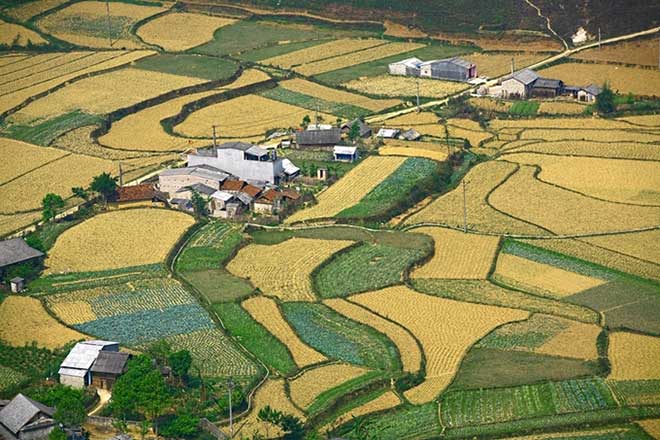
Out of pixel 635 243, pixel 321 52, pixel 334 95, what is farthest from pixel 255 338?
pixel 321 52

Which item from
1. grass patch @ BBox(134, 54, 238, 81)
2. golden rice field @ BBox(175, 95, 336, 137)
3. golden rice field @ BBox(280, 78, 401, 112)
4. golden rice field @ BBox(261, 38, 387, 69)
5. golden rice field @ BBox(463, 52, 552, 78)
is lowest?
golden rice field @ BBox(175, 95, 336, 137)

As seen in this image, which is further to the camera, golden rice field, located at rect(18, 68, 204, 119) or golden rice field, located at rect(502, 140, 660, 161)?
golden rice field, located at rect(18, 68, 204, 119)

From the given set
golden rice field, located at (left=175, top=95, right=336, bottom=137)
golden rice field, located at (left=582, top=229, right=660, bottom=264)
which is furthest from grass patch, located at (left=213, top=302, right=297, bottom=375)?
golden rice field, located at (left=175, top=95, right=336, bottom=137)

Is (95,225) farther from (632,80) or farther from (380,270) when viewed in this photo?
(632,80)

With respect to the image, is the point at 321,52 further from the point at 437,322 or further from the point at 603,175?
the point at 437,322

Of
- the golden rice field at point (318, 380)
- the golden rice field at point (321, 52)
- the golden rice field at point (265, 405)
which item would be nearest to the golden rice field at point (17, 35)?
the golden rice field at point (321, 52)

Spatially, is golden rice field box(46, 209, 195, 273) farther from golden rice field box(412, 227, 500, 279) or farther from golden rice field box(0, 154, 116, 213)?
golden rice field box(412, 227, 500, 279)
